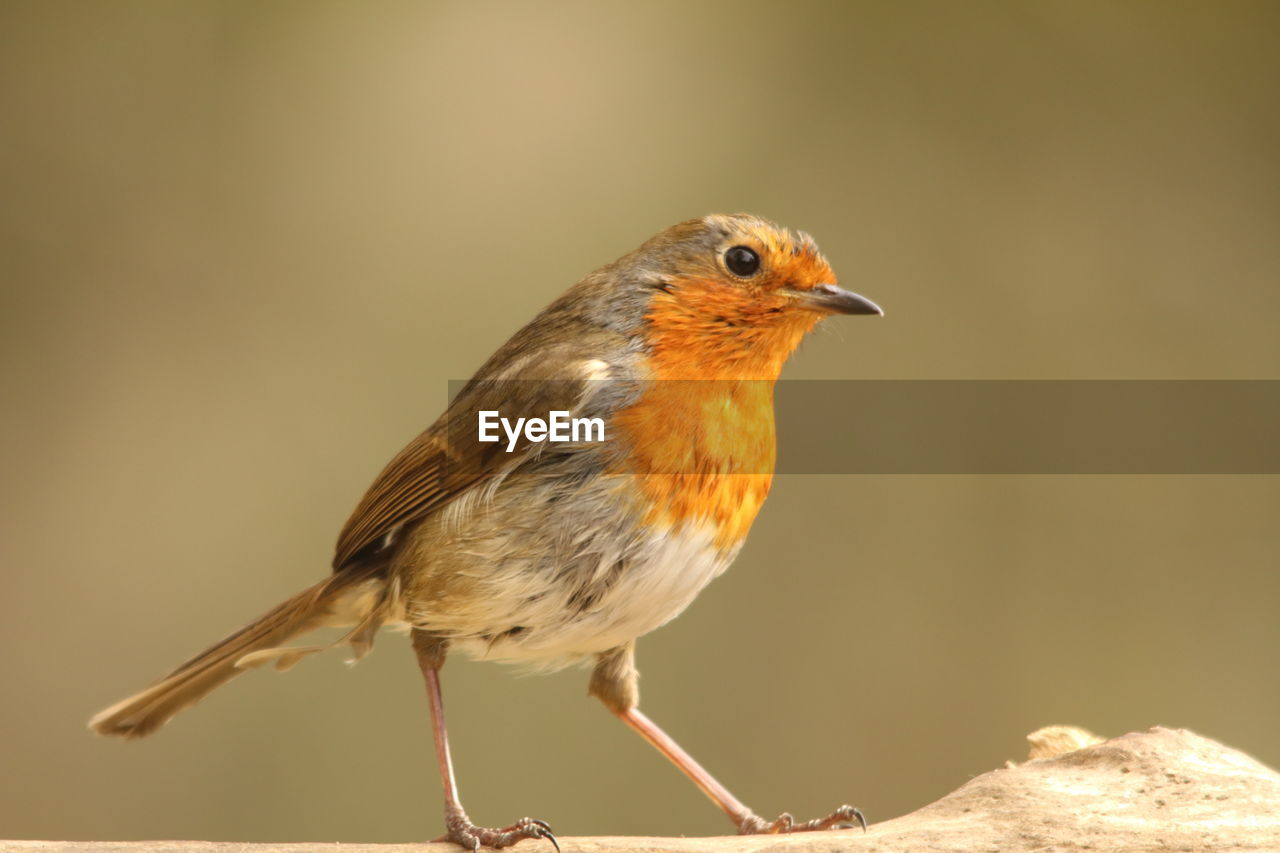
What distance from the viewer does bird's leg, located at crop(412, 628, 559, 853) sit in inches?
105

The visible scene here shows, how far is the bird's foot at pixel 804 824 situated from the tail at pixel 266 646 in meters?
0.97

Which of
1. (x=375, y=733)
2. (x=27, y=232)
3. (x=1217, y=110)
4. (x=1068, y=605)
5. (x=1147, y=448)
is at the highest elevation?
(x=1217, y=110)

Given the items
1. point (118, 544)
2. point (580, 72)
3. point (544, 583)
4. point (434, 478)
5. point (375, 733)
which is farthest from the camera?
point (580, 72)

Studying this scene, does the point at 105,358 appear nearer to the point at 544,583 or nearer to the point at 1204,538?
the point at 544,583

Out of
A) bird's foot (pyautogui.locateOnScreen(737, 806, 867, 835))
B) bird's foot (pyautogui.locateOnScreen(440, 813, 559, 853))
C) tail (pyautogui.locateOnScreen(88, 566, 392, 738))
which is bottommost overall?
bird's foot (pyautogui.locateOnScreen(737, 806, 867, 835))

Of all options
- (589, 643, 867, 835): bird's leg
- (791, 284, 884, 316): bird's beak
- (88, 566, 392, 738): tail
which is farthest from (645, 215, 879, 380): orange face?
(88, 566, 392, 738): tail

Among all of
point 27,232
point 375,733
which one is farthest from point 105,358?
point 375,733

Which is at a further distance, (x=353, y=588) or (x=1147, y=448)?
(x=1147, y=448)

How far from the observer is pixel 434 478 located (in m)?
3.02

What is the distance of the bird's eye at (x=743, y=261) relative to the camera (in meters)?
2.99

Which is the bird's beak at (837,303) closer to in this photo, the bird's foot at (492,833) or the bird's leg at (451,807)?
the bird's leg at (451,807)

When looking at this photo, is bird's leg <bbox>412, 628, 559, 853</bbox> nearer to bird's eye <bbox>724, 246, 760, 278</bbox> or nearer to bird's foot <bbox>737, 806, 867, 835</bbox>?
bird's foot <bbox>737, 806, 867, 835</bbox>

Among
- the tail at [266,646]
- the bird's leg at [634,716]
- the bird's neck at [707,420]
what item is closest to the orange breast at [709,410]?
the bird's neck at [707,420]

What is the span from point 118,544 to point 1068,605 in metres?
3.51
